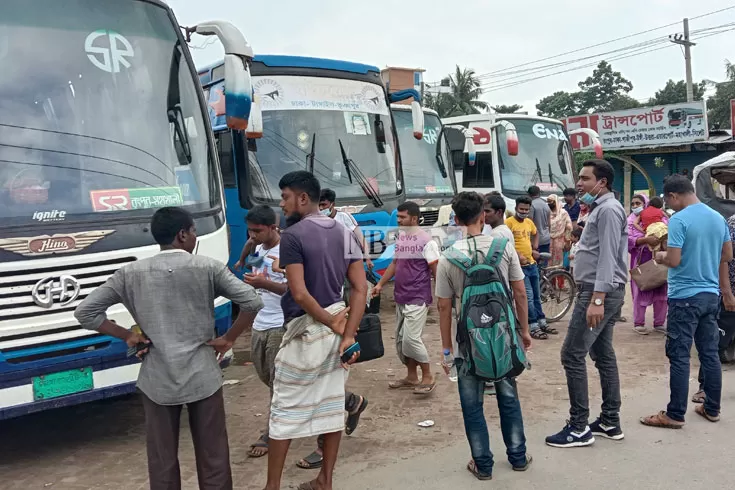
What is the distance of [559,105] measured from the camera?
208 ft

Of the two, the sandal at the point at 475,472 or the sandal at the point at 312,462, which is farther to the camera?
the sandal at the point at 312,462

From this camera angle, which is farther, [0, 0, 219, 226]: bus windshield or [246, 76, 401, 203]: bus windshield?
[246, 76, 401, 203]: bus windshield

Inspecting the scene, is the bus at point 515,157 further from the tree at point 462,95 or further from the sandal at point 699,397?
the tree at point 462,95

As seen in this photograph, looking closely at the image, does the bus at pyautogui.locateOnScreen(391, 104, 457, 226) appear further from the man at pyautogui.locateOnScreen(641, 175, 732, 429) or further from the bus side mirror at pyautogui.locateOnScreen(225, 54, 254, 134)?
the man at pyautogui.locateOnScreen(641, 175, 732, 429)

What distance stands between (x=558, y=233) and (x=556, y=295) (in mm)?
1288

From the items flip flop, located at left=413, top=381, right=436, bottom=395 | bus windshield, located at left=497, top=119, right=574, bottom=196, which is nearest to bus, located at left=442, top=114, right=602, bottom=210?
bus windshield, located at left=497, top=119, right=574, bottom=196

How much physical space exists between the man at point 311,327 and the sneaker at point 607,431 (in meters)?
2.02

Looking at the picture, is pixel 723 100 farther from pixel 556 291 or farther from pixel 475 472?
pixel 475 472

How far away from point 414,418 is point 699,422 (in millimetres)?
2095

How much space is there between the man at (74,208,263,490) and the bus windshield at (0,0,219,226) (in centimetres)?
129

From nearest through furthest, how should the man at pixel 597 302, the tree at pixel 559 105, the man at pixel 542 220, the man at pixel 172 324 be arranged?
1. the man at pixel 172 324
2. the man at pixel 597 302
3. the man at pixel 542 220
4. the tree at pixel 559 105

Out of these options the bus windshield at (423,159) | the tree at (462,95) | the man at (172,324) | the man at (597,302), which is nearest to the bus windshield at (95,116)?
the man at (172,324)

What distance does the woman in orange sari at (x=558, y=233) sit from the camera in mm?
9719

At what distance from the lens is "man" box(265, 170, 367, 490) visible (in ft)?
11.5
